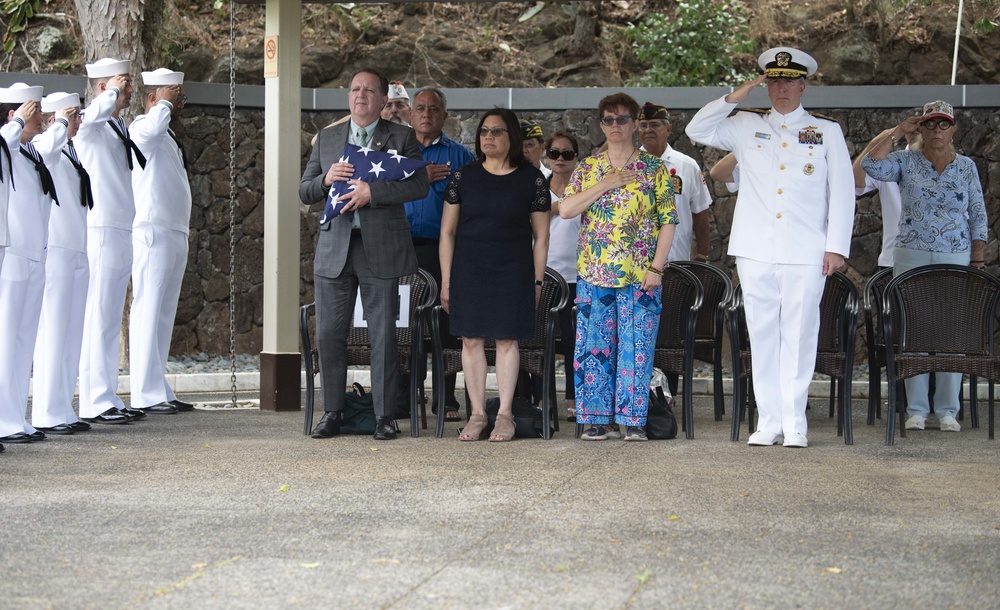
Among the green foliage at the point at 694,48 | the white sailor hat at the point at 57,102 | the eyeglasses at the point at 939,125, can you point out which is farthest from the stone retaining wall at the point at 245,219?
the white sailor hat at the point at 57,102

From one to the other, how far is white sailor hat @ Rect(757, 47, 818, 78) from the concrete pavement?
190 cm

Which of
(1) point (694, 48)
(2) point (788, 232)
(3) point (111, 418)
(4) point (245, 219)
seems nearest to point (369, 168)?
(2) point (788, 232)

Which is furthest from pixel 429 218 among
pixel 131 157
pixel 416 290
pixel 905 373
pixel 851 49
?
pixel 851 49

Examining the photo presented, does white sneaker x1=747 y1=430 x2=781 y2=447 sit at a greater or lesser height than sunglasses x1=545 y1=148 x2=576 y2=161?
lesser

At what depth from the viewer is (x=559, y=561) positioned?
416 centimetres

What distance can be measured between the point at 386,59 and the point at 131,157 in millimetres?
7370

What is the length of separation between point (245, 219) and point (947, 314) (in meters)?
7.36

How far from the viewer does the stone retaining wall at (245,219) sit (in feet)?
41.5

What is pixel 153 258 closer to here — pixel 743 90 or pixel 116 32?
pixel 116 32

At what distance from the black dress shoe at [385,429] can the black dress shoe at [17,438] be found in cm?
177

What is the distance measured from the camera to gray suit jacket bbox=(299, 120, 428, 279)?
283 inches

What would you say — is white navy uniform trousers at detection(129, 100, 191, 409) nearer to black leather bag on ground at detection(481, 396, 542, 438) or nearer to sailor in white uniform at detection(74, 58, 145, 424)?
sailor in white uniform at detection(74, 58, 145, 424)

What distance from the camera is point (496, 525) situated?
4.70 meters

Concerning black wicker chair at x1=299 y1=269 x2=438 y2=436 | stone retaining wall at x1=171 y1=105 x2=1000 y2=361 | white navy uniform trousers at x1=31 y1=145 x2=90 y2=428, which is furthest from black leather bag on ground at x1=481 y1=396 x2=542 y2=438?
stone retaining wall at x1=171 y1=105 x2=1000 y2=361
